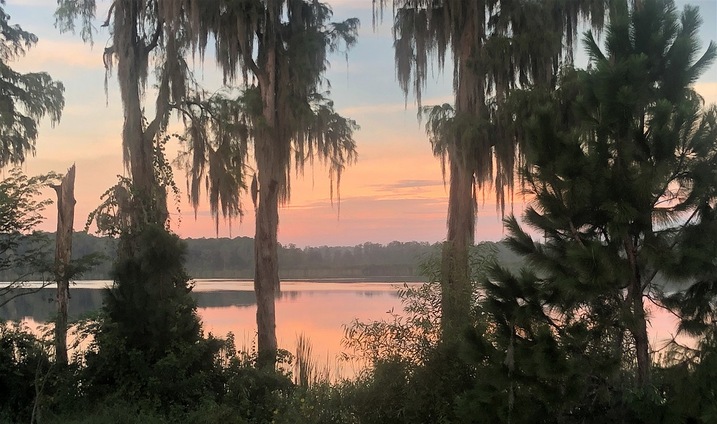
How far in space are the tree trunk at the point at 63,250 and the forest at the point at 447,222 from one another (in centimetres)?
3

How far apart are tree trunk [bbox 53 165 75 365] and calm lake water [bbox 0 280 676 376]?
0.59 feet

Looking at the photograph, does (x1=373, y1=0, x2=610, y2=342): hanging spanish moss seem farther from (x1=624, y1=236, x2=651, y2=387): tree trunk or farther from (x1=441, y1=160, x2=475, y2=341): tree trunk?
(x1=624, y1=236, x2=651, y2=387): tree trunk

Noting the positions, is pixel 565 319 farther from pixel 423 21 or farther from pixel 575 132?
pixel 423 21

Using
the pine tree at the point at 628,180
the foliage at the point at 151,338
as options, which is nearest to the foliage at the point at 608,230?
the pine tree at the point at 628,180

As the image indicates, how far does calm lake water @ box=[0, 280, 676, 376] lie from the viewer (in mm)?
7076

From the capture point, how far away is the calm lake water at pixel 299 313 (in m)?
7.08

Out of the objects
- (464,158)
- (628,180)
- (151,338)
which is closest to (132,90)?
(151,338)

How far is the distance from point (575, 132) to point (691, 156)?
653 mm

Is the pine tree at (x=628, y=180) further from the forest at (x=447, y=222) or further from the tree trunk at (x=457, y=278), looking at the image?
the tree trunk at (x=457, y=278)

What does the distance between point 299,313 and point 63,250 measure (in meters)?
11.3

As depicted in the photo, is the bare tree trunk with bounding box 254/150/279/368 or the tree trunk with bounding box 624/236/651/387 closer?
the tree trunk with bounding box 624/236/651/387

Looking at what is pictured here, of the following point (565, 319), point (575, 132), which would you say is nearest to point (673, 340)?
point (565, 319)

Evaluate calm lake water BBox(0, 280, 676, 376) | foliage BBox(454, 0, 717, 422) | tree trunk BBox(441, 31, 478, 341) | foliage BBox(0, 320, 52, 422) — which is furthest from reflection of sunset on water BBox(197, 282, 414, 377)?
foliage BBox(454, 0, 717, 422)

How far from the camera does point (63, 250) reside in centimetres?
765
